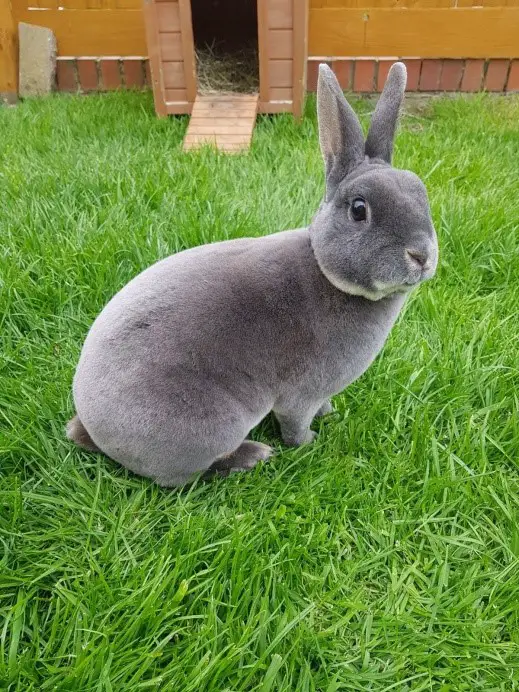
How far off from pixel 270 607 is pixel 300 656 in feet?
0.49

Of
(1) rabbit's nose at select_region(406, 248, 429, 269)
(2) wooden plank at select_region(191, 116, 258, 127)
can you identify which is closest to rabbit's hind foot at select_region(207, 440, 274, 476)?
(1) rabbit's nose at select_region(406, 248, 429, 269)

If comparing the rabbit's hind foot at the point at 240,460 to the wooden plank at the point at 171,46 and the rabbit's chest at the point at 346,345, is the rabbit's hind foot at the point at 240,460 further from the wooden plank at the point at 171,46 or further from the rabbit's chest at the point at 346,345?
the wooden plank at the point at 171,46

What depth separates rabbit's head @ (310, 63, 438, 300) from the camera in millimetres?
1524

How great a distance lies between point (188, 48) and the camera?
428 cm

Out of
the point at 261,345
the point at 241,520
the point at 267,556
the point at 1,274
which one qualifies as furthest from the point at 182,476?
the point at 1,274

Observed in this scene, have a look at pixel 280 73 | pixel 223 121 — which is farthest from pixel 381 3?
pixel 223 121

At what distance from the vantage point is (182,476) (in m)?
1.78

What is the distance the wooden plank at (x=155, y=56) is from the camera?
4.14 metres

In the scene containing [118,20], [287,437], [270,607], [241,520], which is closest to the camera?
[270,607]

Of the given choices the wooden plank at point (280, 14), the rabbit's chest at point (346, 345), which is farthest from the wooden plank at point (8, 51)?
the rabbit's chest at point (346, 345)

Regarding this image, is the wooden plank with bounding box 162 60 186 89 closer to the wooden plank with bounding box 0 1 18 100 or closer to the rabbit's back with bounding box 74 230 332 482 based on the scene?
the wooden plank with bounding box 0 1 18 100

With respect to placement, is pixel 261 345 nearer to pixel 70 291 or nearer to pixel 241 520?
pixel 241 520

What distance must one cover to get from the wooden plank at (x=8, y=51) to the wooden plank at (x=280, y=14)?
2431 millimetres

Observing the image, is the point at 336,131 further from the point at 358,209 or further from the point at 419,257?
the point at 419,257
